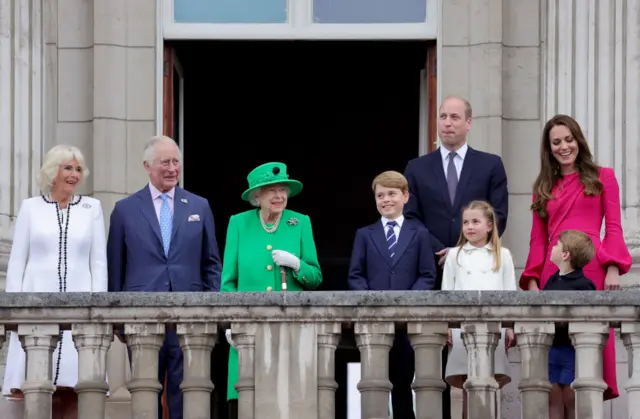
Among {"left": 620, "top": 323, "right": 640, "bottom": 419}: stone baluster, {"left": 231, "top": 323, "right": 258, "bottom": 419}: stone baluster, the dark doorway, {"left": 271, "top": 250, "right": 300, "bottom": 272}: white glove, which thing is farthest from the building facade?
{"left": 231, "top": 323, "right": 258, "bottom": 419}: stone baluster

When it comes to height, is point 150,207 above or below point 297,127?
below

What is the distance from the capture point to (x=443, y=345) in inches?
428

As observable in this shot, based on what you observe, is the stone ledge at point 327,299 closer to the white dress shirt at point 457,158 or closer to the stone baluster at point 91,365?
the stone baluster at point 91,365

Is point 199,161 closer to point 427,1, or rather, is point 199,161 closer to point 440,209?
point 427,1

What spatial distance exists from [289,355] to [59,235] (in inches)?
58.8

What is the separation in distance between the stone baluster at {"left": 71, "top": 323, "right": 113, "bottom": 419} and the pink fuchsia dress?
2406mm

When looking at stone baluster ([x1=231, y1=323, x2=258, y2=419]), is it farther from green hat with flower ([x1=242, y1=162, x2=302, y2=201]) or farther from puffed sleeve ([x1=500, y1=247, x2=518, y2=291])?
puffed sleeve ([x1=500, y1=247, x2=518, y2=291])

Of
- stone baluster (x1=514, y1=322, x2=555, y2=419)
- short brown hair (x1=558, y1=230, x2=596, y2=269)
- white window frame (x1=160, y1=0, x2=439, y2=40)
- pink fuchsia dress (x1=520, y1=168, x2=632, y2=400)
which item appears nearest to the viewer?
stone baluster (x1=514, y1=322, x2=555, y2=419)

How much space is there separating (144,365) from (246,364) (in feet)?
1.69

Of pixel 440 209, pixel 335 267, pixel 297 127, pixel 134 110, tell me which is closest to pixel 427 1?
pixel 134 110

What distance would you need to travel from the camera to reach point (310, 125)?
20.5 m

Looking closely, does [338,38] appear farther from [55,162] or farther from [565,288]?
[565,288]

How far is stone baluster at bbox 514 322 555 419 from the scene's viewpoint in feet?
35.2

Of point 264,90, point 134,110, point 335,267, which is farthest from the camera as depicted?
point 335,267
